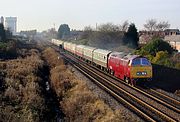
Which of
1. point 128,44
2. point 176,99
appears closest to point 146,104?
point 176,99

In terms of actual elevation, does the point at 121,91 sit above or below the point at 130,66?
below

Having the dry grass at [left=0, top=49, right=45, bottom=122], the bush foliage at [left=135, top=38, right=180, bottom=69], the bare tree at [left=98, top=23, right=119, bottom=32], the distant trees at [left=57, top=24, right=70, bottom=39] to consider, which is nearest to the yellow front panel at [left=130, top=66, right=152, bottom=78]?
the bush foliage at [left=135, top=38, right=180, bottom=69]

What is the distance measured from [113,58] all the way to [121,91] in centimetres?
882

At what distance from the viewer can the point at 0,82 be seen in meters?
26.6

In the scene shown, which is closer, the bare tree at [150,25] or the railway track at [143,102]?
the railway track at [143,102]

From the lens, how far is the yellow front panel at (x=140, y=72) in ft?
87.4

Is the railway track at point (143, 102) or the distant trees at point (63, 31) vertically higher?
the distant trees at point (63, 31)

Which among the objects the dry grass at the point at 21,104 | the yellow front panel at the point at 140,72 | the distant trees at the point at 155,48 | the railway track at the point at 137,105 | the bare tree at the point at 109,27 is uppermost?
the bare tree at the point at 109,27

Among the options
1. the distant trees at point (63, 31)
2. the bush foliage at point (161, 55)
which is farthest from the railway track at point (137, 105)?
→ the distant trees at point (63, 31)

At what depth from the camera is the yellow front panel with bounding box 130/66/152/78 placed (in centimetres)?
2662

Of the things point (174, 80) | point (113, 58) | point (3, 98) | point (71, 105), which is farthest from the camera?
point (113, 58)

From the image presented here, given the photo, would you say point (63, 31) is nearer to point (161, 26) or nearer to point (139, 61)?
point (161, 26)

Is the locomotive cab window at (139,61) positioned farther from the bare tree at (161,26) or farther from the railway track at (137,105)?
the bare tree at (161,26)

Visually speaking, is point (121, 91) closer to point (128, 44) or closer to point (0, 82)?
point (0, 82)
